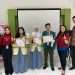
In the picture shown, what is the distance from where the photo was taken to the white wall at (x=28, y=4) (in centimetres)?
502

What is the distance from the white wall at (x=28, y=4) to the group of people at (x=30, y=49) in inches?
40.5

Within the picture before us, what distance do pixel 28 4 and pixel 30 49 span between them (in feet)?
4.34

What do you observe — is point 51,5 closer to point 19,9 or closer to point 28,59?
point 19,9

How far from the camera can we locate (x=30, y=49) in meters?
4.41

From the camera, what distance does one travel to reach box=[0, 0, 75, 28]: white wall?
5020 mm

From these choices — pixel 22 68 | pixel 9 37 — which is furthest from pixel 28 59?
pixel 9 37

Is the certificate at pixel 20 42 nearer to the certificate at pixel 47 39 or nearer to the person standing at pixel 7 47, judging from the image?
the person standing at pixel 7 47

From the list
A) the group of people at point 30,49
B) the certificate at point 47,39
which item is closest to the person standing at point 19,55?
the group of people at point 30,49

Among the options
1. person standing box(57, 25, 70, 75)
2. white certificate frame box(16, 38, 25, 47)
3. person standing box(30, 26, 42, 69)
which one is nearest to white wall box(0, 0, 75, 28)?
person standing box(30, 26, 42, 69)

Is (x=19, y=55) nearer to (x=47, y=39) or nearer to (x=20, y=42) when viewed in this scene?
(x=20, y=42)

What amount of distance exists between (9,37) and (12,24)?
3.78ft

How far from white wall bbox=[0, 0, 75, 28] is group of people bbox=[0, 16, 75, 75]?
103cm

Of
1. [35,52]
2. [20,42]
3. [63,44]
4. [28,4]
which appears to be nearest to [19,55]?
[20,42]

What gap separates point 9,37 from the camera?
3.99 metres
